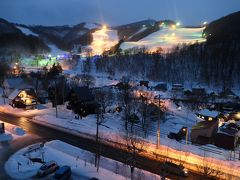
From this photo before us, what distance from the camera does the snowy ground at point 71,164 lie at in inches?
1009

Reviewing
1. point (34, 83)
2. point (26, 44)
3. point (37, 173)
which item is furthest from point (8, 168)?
point (26, 44)

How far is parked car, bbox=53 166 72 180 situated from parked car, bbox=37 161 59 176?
3.35 feet

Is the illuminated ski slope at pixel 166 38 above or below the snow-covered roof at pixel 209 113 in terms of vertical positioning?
above

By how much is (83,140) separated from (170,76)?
171ft

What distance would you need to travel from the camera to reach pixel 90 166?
2744 centimetres

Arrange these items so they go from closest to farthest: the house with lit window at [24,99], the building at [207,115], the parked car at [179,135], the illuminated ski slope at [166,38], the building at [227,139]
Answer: the building at [227,139] → the parked car at [179,135] → the building at [207,115] → the house with lit window at [24,99] → the illuminated ski slope at [166,38]

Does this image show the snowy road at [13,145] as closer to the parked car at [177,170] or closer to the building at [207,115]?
the parked car at [177,170]

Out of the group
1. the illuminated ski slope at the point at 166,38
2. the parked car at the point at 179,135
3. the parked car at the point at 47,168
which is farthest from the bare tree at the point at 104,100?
the illuminated ski slope at the point at 166,38

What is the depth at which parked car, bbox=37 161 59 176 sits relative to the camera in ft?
82.0

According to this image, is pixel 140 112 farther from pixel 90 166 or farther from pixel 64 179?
pixel 64 179

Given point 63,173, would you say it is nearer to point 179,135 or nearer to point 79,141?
point 79,141

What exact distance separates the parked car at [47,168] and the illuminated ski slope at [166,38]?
96.3 m

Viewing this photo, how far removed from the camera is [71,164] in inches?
1094

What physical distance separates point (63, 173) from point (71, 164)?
332cm
